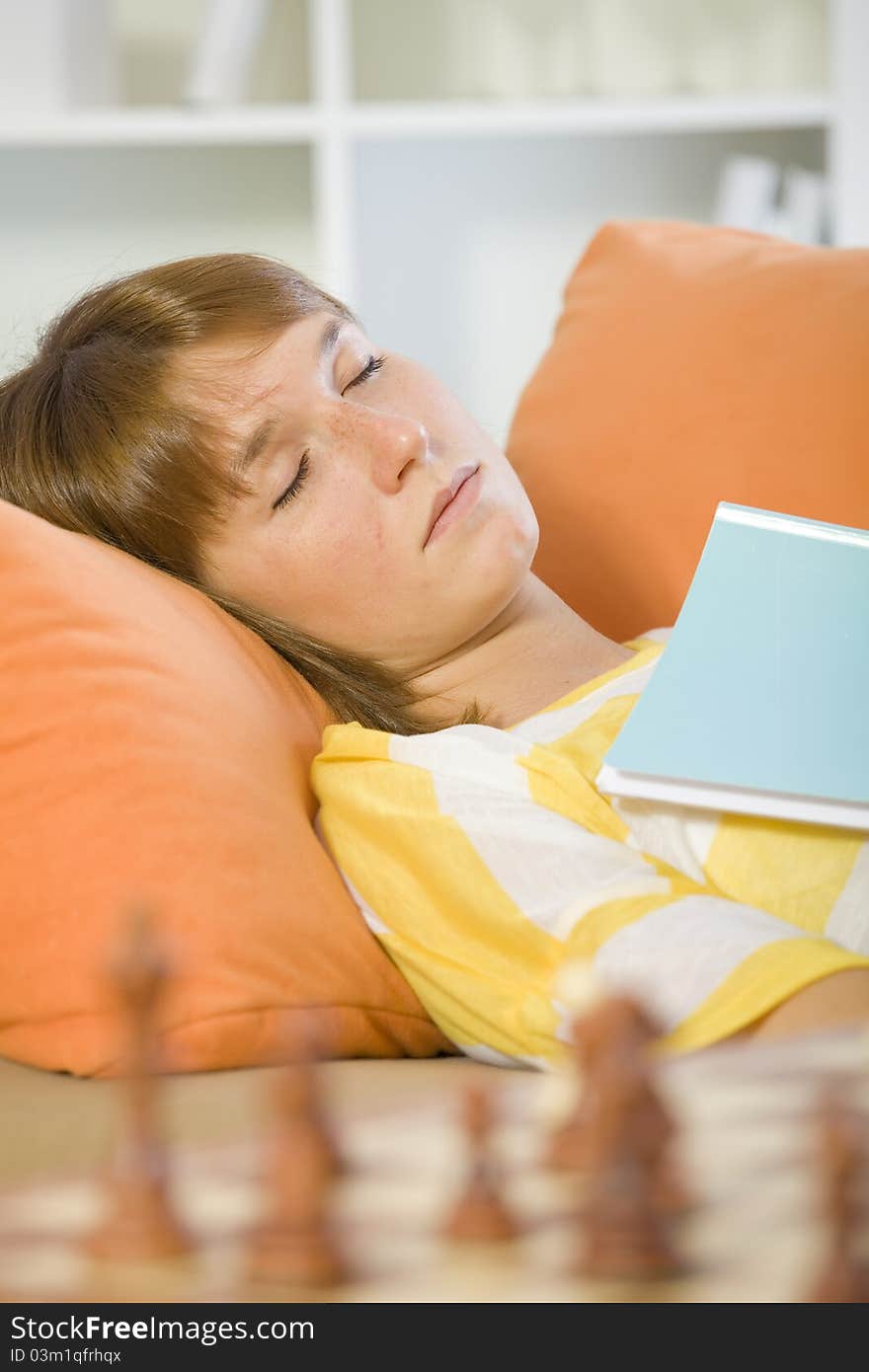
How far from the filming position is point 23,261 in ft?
7.53

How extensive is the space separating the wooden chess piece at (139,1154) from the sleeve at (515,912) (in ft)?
1.26

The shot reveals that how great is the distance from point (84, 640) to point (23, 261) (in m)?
1.64

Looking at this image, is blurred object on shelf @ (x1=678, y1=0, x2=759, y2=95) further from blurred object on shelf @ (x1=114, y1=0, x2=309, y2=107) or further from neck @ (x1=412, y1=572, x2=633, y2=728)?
neck @ (x1=412, y1=572, x2=633, y2=728)

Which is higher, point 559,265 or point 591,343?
point 591,343

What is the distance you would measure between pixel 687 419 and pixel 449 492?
0.31 m

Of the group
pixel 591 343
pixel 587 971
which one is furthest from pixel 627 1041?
pixel 591 343

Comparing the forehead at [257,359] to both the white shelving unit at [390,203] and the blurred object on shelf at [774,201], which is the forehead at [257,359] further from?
the blurred object on shelf at [774,201]

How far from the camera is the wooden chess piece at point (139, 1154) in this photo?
229mm

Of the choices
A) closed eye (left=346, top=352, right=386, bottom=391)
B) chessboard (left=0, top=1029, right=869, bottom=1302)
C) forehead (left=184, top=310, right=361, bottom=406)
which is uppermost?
chessboard (left=0, top=1029, right=869, bottom=1302)

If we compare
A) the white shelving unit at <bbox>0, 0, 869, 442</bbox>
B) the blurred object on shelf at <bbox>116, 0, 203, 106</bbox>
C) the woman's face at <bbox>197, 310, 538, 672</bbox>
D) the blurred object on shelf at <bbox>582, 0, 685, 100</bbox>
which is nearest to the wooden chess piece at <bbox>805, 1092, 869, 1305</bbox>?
the woman's face at <bbox>197, 310, 538, 672</bbox>

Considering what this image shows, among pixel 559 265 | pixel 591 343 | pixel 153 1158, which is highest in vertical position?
pixel 153 1158

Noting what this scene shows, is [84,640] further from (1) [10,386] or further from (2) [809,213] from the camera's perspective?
(2) [809,213]

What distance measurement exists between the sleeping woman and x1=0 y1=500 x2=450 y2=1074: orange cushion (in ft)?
0.13

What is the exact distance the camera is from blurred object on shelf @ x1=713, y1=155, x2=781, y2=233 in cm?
213
